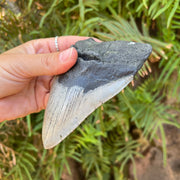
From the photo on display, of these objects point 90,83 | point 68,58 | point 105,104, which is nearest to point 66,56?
point 68,58

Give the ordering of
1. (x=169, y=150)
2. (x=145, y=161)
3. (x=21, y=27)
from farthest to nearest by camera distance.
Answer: (x=145, y=161)
(x=169, y=150)
(x=21, y=27)

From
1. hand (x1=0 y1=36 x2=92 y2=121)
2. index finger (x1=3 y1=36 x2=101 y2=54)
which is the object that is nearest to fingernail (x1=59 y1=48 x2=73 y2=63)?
hand (x1=0 y1=36 x2=92 y2=121)

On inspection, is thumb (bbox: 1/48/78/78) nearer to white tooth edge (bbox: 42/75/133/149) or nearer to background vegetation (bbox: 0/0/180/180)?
white tooth edge (bbox: 42/75/133/149)

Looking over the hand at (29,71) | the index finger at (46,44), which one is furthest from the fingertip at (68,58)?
the index finger at (46,44)

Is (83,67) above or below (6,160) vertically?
above

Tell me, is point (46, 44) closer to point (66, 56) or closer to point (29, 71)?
point (29, 71)

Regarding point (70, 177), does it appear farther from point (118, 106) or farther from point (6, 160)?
point (118, 106)

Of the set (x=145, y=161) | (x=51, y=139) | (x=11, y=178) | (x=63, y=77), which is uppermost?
(x=63, y=77)

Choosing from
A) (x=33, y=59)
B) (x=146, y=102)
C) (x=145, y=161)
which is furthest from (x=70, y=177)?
(x=33, y=59)
